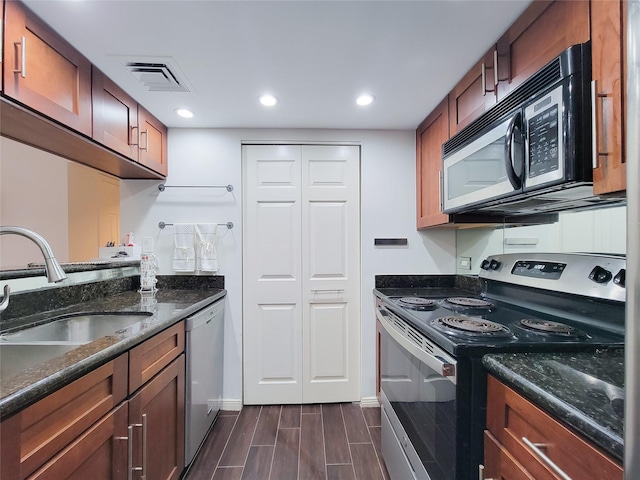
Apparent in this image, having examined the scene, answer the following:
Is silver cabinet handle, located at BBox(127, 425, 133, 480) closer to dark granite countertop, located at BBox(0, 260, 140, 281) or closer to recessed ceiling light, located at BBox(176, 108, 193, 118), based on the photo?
dark granite countertop, located at BBox(0, 260, 140, 281)

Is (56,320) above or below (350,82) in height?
below

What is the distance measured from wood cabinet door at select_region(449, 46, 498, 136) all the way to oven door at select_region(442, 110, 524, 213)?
0.51 feet

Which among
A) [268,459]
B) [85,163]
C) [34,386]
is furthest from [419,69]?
[268,459]

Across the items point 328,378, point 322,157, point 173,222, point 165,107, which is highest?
point 165,107

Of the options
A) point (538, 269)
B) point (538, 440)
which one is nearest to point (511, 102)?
point (538, 269)

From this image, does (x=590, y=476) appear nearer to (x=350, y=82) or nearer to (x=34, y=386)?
(x=34, y=386)

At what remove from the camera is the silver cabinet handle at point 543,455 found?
1.98 feet

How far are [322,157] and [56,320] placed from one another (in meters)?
1.86

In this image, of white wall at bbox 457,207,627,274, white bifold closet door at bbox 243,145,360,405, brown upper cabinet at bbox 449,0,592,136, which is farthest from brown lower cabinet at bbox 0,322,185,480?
brown upper cabinet at bbox 449,0,592,136

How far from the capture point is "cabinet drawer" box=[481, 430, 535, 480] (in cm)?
Result: 73

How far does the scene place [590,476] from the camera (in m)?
0.55

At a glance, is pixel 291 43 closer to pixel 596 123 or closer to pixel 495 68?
pixel 495 68

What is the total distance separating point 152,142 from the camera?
2035mm

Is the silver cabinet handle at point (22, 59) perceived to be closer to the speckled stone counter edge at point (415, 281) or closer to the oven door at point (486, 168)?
the oven door at point (486, 168)
